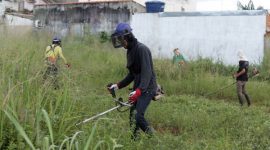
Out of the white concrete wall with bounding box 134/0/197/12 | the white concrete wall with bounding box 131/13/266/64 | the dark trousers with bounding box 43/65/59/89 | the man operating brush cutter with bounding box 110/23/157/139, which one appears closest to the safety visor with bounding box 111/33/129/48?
the man operating brush cutter with bounding box 110/23/157/139

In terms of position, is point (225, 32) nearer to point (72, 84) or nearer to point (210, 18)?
point (210, 18)

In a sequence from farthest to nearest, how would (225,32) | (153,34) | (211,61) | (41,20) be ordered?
(41,20)
(153,34)
(225,32)
(211,61)

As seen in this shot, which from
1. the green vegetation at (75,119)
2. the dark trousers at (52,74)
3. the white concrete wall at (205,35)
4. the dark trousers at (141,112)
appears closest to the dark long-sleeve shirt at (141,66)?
the dark trousers at (141,112)

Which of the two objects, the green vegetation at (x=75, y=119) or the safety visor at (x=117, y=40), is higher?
the safety visor at (x=117, y=40)

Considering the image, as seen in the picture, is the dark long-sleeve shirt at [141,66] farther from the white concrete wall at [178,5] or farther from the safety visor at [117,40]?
the white concrete wall at [178,5]

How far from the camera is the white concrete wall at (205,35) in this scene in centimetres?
1664

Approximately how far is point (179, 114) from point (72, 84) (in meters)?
3.69

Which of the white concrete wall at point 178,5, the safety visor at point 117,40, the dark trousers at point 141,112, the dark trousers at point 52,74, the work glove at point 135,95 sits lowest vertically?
the dark trousers at point 141,112

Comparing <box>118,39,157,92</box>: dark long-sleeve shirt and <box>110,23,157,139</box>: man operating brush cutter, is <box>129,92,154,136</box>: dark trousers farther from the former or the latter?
<box>118,39,157,92</box>: dark long-sleeve shirt

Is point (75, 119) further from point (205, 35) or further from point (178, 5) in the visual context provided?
point (178, 5)

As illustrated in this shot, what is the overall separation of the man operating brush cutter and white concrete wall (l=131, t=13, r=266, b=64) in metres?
10.8

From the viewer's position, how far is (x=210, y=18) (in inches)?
685

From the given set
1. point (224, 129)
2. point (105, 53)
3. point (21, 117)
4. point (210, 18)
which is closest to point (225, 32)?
point (210, 18)

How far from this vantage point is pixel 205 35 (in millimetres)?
17484
